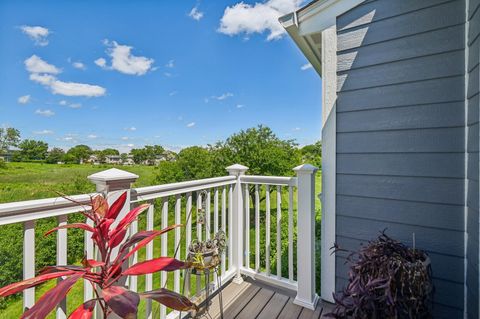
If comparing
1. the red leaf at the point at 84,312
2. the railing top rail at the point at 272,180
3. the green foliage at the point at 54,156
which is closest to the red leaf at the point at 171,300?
the red leaf at the point at 84,312

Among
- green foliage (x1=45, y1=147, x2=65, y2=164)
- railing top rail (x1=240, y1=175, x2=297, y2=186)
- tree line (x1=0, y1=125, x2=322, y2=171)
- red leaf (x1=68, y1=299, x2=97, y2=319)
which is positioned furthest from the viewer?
tree line (x1=0, y1=125, x2=322, y2=171)

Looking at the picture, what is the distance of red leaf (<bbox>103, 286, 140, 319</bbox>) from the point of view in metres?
0.94

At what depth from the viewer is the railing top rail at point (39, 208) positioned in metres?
1.04

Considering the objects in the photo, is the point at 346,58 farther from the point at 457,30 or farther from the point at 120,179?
the point at 120,179

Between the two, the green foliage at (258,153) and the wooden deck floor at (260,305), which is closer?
the wooden deck floor at (260,305)

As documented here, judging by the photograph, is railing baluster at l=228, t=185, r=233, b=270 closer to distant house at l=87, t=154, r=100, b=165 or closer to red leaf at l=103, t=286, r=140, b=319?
red leaf at l=103, t=286, r=140, b=319

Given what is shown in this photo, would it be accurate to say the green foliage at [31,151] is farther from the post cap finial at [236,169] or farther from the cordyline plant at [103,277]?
the cordyline plant at [103,277]

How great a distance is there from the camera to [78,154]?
5059 millimetres

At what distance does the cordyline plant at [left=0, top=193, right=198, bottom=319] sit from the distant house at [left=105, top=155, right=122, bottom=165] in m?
4.43

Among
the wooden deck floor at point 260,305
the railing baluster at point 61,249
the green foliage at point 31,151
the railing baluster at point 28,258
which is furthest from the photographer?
the green foliage at point 31,151

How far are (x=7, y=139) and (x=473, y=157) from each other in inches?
288

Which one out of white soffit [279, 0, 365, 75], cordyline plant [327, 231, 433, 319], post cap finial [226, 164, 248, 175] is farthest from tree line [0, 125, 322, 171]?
cordyline plant [327, 231, 433, 319]

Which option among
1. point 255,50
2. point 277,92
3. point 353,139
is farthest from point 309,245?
point 277,92

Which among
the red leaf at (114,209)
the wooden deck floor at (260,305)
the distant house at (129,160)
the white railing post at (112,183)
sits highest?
the distant house at (129,160)
